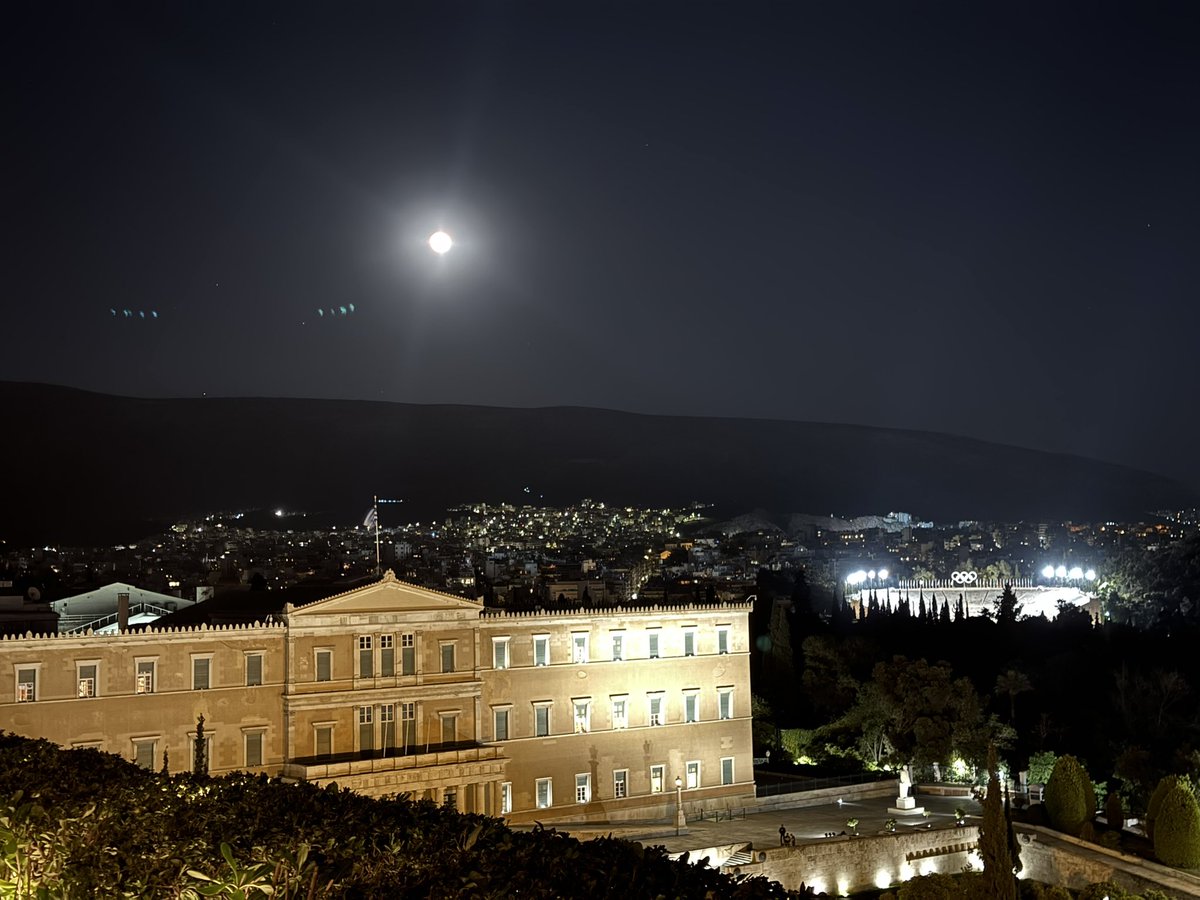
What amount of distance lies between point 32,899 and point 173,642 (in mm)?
29210

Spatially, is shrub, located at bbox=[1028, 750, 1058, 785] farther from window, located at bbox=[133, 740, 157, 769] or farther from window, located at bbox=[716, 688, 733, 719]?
window, located at bbox=[133, 740, 157, 769]

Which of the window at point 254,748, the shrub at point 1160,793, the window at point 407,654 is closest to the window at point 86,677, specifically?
the window at point 254,748

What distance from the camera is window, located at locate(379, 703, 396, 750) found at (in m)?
40.8

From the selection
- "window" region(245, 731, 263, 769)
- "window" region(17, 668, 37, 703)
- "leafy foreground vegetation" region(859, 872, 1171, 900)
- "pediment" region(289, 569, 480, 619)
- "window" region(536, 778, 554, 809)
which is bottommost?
"leafy foreground vegetation" region(859, 872, 1171, 900)

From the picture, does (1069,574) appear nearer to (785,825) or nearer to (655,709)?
(655,709)

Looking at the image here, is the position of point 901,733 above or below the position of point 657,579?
below

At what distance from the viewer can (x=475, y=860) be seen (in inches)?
422

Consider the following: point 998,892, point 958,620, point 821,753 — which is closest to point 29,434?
point 958,620

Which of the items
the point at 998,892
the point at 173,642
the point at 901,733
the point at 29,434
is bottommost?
the point at 998,892

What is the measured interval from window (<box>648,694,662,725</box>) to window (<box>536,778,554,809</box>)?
460 centimetres

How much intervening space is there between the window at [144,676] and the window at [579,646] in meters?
14.1

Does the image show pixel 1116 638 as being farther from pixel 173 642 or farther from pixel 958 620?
pixel 173 642

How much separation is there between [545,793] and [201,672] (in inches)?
495

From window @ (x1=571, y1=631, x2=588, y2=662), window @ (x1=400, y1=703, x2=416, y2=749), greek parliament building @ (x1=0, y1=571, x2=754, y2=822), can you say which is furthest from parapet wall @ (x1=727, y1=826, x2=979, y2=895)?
window @ (x1=400, y1=703, x2=416, y2=749)
